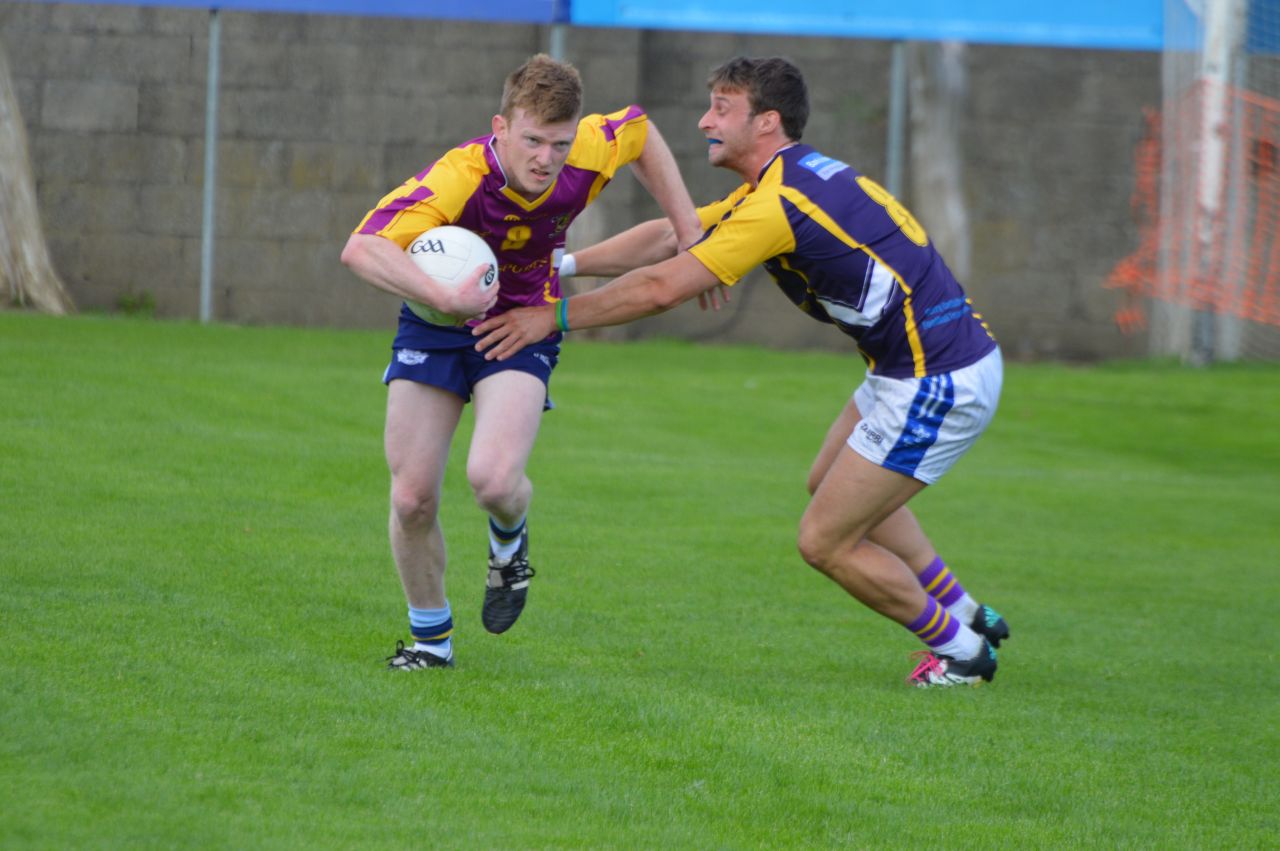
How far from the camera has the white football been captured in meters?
5.24

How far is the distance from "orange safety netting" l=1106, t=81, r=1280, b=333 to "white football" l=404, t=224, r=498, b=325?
1183 cm

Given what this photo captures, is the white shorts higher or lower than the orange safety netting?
lower

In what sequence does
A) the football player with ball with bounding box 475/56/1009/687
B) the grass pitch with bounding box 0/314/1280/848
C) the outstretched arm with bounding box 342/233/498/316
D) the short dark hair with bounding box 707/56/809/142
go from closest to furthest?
1. the grass pitch with bounding box 0/314/1280/848
2. the outstretched arm with bounding box 342/233/498/316
3. the football player with ball with bounding box 475/56/1009/687
4. the short dark hair with bounding box 707/56/809/142

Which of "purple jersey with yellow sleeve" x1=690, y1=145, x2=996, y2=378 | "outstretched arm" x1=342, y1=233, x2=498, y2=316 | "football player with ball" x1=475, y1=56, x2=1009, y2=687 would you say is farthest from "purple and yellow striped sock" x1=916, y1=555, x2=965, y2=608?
"outstretched arm" x1=342, y1=233, x2=498, y2=316

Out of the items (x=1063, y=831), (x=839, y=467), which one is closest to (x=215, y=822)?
(x=1063, y=831)

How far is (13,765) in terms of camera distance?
13.4ft

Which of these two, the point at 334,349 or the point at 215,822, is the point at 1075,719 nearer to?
the point at 215,822

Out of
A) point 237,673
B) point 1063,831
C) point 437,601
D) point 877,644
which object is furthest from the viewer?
point 877,644

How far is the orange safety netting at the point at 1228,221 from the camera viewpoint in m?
15.7

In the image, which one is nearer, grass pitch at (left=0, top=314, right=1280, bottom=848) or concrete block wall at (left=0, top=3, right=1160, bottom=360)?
grass pitch at (left=0, top=314, right=1280, bottom=848)

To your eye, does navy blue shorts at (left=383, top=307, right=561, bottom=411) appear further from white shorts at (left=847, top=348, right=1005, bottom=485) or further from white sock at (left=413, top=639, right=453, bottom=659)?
white shorts at (left=847, top=348, right=1005, bottom=485)

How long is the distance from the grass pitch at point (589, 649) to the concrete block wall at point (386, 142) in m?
4.78

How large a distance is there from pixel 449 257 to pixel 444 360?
42cm

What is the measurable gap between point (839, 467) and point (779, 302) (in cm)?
1151
